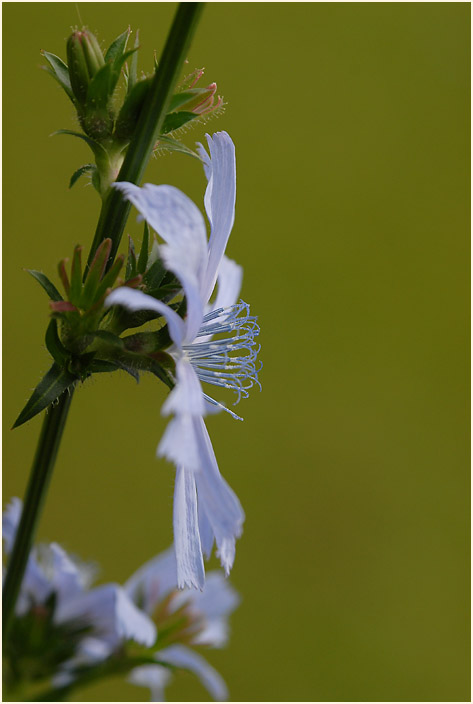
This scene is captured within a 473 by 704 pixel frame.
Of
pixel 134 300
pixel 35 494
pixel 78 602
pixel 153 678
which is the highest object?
pixel 134 300

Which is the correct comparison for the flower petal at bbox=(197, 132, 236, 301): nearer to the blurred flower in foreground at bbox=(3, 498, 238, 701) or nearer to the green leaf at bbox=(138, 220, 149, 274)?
the green leaf at bbox=(138, 220, 149, 274)

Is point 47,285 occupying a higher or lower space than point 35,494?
higher

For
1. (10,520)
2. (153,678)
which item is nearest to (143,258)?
(10,520)

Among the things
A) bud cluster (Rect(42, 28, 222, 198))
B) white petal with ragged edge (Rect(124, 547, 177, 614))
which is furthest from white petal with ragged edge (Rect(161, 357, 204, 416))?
white petal with ragged edge (Rect(124, 547, 177, 614))

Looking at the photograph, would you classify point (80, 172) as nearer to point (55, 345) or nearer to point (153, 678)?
point (55, 345)

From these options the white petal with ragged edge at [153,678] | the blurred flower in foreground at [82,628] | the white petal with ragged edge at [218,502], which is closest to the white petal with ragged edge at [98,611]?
the blurred flower in foreground at [82,628]

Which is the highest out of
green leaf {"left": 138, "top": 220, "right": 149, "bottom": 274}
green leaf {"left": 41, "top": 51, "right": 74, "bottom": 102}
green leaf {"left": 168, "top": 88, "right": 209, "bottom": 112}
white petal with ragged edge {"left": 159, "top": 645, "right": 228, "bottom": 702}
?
green leaf {"left": 41, "top": 51, "right": 74, "bottom": 102}
